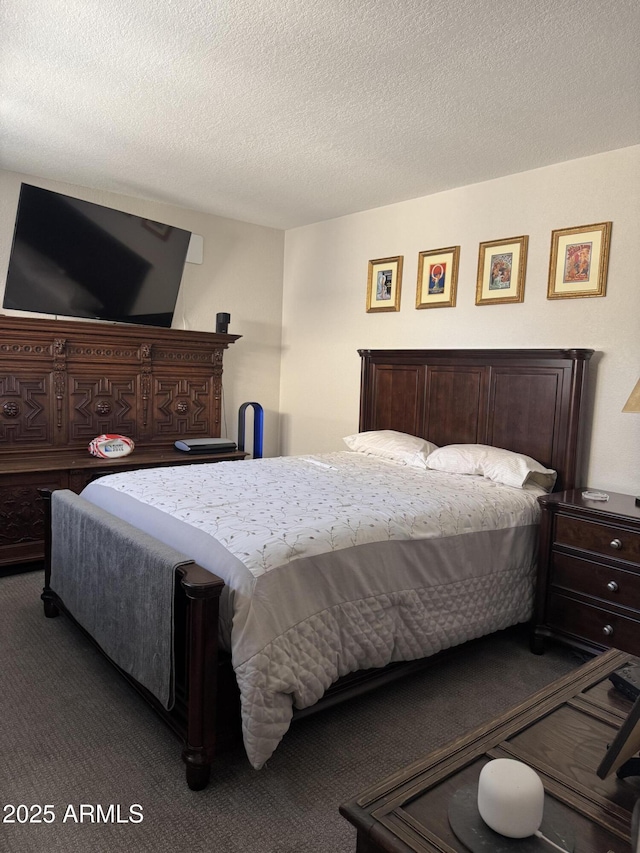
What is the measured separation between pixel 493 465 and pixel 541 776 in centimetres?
226

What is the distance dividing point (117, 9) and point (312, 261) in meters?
3.13

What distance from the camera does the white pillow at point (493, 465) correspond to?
3.20 meters

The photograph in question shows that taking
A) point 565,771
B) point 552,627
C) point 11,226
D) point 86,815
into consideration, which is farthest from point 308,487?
point 11,226

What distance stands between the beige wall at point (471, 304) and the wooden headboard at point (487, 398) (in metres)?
0.14

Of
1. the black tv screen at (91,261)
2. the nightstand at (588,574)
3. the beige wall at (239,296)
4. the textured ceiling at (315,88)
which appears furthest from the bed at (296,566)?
Answer: the beige wall at (239,296)

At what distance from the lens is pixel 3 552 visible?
349 cm

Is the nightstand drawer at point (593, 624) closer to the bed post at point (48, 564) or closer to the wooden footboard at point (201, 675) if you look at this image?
the wooden footboard at point (201, 675)

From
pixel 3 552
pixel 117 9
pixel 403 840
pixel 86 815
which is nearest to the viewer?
pixel 403 840

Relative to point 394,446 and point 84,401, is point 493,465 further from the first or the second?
point 84,401

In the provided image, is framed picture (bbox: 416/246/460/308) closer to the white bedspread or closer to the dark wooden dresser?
the white bedspread

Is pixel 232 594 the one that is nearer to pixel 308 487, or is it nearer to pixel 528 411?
pixel 308 487

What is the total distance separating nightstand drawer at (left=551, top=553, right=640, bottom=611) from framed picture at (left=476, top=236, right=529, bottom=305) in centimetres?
170

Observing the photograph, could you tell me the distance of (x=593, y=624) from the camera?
2.66 meters

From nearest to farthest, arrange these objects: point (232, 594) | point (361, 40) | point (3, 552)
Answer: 1. point (232, 594)
2. point (361, 40)
3. point (3, 552)
